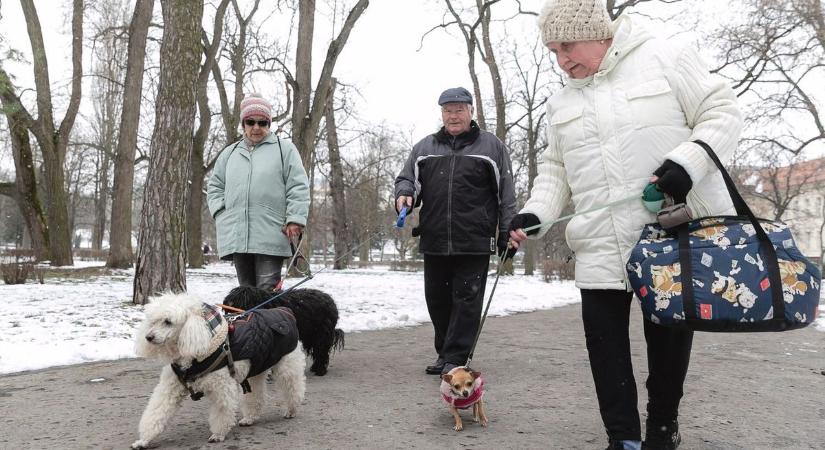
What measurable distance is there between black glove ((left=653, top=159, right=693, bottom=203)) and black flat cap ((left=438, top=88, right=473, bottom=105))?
8.29ft

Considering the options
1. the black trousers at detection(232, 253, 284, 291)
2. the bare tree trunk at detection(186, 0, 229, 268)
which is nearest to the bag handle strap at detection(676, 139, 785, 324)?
the black trousers at detection(232, 253, 284, 291)

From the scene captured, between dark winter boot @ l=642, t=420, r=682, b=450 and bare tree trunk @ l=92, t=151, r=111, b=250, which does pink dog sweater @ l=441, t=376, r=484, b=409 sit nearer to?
dark winter boot @ l=642, t=420, r=682, b=450

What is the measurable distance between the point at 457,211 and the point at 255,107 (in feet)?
5.73

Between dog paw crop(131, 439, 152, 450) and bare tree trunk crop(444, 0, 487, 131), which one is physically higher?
bare tree trunk crop(444, 0, 487, 131)

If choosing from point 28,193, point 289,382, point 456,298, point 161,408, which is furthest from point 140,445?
point 28,193

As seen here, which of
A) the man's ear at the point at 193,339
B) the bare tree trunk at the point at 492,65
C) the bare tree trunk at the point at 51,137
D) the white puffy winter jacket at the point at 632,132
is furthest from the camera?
the bare tree trunk at the point at 492,65

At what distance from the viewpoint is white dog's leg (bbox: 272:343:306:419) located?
142 inches

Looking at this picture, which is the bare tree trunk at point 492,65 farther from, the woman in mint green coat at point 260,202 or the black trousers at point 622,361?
the black trousers at point 622,361

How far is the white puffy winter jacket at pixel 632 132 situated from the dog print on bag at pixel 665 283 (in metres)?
0.20

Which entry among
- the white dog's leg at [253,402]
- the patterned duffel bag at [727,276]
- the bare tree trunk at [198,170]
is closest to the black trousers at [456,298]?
the white dog's leg at [253,402]

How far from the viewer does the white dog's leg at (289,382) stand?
11.8 ft

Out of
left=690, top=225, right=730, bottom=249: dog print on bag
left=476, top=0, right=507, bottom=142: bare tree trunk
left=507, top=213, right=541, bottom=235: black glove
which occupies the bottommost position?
left=690, top=225, right=730, bottom=249: dog print on bag

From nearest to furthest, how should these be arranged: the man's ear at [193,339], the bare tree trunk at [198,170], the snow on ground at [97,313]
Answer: the man's ear at [193,339]
the snow on ground at [97,313]
the bare tree trunk at [198,170]

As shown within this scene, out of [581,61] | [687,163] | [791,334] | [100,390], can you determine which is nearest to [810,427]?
[687,163]
